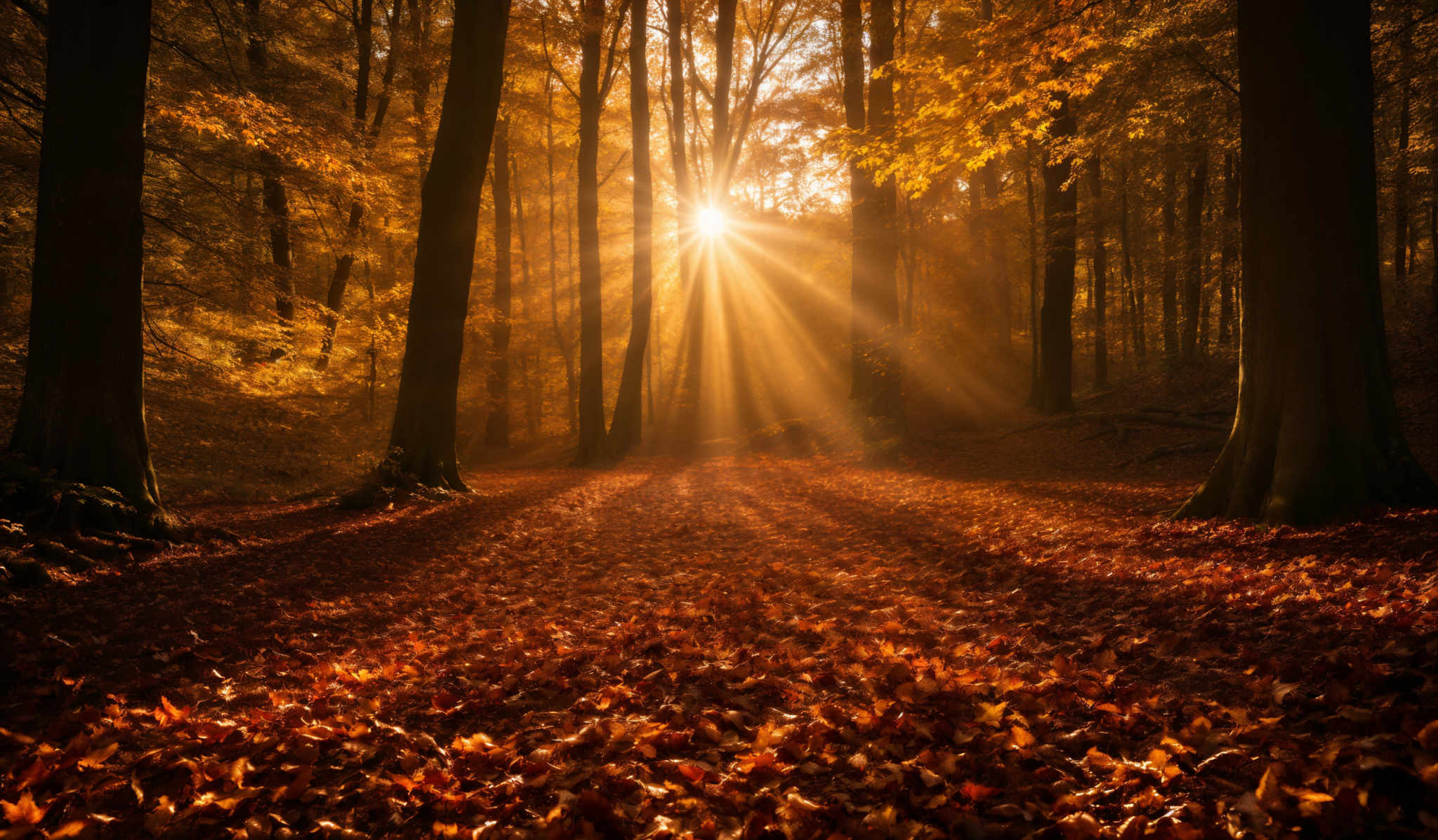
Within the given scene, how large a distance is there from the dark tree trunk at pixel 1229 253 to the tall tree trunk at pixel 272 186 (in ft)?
56.7

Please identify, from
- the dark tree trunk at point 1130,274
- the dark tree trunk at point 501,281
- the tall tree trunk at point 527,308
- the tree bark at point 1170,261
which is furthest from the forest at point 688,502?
the tall tree trunk at point 527,308

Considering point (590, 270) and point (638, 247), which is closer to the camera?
point (590, 270)

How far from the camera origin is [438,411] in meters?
9.73

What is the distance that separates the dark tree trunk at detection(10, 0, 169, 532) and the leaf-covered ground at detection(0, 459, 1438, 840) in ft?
4.06

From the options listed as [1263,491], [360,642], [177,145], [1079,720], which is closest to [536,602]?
[360,642]

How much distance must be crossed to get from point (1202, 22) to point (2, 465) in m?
15.3

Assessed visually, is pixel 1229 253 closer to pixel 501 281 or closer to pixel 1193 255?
pixel 1193 255

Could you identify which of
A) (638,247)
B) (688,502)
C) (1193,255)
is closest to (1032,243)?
(1193,255)

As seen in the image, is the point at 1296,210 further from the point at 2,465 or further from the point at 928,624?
the point at 2,465

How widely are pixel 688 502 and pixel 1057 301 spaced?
36.9ft

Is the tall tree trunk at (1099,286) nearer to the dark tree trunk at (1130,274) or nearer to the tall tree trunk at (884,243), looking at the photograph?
the dark tree trunk at (1130,274)

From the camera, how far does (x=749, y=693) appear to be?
337 cm

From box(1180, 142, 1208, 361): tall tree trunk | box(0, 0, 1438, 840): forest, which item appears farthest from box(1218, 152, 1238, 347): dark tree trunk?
box(1180, 142, 1208, 361): tall tree trunk

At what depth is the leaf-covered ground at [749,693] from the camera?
2.24 m
